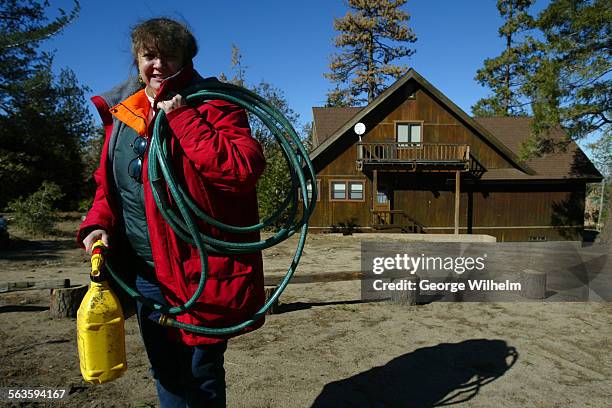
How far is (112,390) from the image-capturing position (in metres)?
3.80

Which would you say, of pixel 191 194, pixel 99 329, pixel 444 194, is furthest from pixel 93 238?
pixel 444 194

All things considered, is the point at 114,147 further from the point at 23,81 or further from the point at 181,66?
the point at 23,81

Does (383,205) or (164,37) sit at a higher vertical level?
(164,37)

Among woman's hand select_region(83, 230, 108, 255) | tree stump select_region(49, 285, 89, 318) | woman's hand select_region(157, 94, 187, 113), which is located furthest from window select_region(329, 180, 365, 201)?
woman's hand select_region(157, 94, 187, 113)

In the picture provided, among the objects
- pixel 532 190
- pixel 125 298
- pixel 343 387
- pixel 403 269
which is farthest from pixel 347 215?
pixel 125 298

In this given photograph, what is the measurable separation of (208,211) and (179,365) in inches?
34.2

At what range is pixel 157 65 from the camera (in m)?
1.96

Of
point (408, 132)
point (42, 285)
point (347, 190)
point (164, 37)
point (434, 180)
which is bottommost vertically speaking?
point (42, 285)

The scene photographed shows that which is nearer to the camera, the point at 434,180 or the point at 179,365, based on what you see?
the point at 179,365

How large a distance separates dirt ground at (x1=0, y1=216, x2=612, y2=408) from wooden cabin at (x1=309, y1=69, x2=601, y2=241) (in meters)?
13.9

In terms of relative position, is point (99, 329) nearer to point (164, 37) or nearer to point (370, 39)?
point (164, 37)

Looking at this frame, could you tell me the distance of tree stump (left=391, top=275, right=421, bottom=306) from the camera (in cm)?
682

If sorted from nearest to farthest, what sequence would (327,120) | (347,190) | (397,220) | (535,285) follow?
(535,285) < (397,220) < (347,190) < (327,120)

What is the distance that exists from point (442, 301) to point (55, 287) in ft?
18.8
